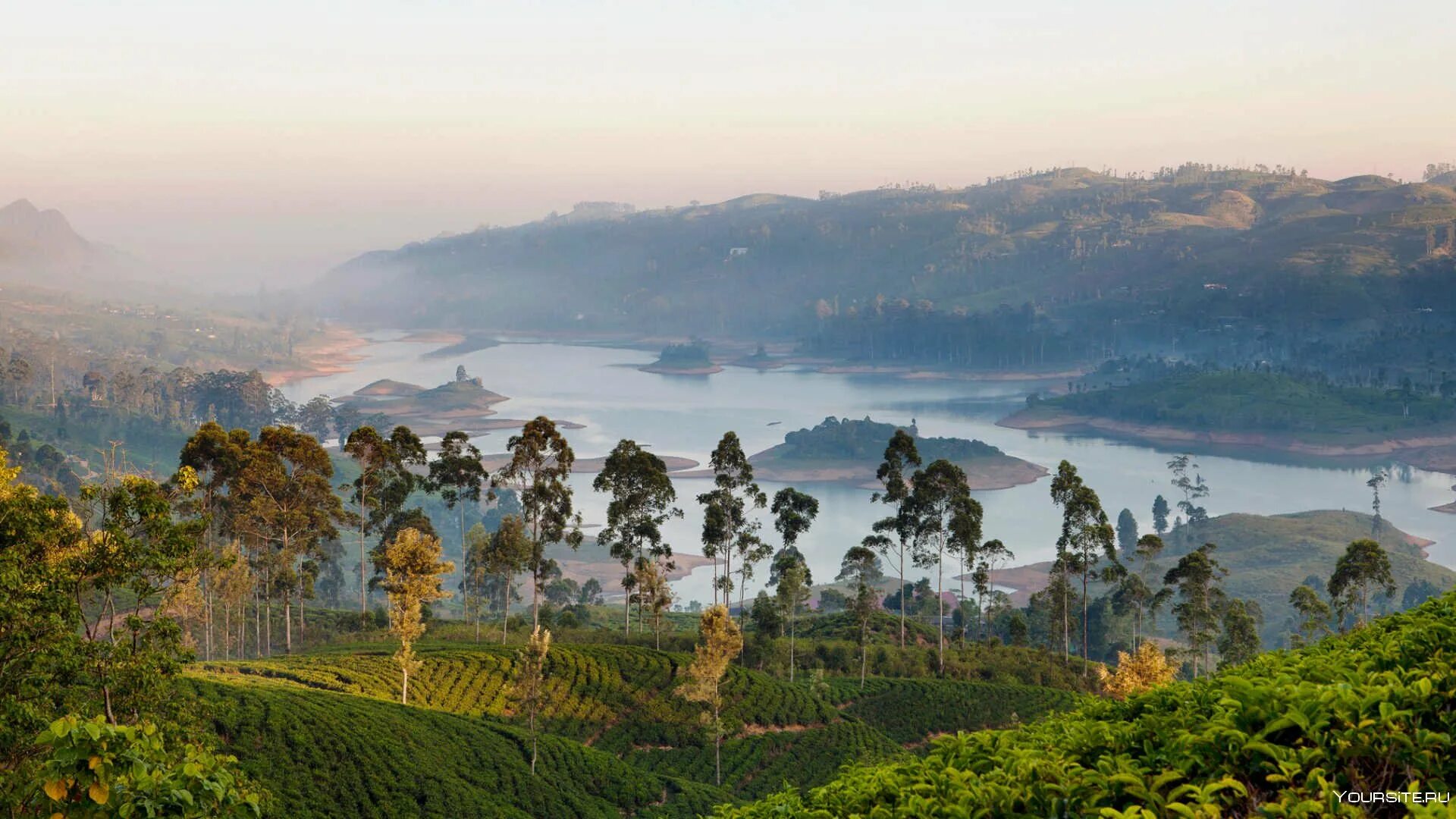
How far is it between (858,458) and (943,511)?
91355 millimetres

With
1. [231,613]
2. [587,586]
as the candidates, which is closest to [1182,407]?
[587,586]

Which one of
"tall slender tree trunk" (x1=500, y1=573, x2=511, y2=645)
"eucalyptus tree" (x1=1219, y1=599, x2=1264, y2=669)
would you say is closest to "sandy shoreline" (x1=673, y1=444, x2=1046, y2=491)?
"tall slender tree trunk" (x1=500, y1=573, x2=511, y2=645)

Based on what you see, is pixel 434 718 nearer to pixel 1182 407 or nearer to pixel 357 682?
pixel 357 682

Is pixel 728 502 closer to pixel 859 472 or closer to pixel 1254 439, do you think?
pixel 859 472

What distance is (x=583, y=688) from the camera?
33438 millimetres

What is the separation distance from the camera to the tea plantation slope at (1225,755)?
16.8ft

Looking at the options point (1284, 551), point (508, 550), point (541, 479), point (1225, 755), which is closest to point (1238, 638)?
point (541, 479)

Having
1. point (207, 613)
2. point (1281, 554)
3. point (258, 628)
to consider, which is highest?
point (207, 613)

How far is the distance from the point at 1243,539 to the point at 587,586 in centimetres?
5801

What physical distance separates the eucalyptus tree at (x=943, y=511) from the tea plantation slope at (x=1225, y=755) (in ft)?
123

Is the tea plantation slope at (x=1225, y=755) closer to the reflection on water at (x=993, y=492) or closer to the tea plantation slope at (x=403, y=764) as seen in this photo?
the tea plantation slope at (x=403, y=764)

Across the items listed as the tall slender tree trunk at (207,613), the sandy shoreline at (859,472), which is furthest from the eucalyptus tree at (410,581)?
the sandy shoreline at (859,472)

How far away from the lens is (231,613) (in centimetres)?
4616

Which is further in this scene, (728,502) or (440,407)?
(440,407)
